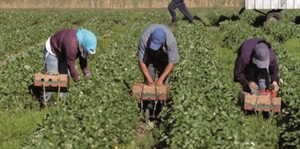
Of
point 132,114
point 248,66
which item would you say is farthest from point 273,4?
point 132,114

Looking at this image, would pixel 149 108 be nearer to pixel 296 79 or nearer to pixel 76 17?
pixel 296 79

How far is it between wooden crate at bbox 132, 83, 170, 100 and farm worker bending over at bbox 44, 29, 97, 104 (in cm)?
91

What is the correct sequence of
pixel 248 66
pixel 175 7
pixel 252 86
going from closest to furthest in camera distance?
pixel 252 86, pixel 248 66, pixel 175 7

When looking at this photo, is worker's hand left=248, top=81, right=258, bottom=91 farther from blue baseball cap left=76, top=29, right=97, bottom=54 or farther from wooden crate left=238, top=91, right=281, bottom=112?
blue baseball cap left=76, top=29, right=97, bottom=54

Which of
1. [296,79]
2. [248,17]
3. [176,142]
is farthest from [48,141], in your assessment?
[248,17]

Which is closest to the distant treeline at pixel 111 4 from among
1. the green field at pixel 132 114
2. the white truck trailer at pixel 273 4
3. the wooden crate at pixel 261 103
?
the white truck trailer at pixel 273 4

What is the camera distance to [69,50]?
8188 millimetres

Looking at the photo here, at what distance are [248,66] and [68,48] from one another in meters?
2.90

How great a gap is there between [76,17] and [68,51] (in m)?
22.4

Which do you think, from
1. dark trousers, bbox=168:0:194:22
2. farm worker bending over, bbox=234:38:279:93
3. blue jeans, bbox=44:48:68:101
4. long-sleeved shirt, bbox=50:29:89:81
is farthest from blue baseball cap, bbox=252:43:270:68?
dark trousers, bbox=168:0:194:22

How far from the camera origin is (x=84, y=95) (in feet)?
25.3

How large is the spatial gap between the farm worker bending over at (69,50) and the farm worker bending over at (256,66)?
7.64ft

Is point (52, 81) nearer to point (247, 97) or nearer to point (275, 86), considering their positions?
point (247, 97)

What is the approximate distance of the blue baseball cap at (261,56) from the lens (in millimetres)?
7789
